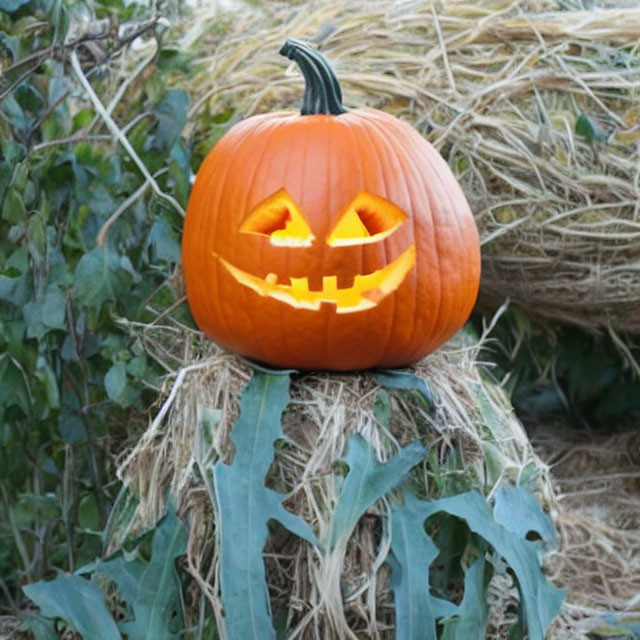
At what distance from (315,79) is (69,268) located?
0.57 metres

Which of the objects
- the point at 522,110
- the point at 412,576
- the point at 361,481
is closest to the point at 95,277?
the point at 361,481

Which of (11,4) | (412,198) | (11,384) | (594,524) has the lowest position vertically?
(594,524)

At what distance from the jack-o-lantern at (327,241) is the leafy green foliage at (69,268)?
0.28m

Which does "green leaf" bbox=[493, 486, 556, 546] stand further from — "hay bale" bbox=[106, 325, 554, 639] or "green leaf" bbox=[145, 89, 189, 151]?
"green leaf" bbox=[145, 89, 189, 151]

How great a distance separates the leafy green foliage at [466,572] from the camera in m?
1.38

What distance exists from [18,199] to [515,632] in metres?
1.06

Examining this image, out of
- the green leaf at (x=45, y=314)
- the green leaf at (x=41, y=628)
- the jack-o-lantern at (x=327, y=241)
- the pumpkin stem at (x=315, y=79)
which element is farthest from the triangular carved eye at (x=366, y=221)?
the green leaf at (x=41, y=628)

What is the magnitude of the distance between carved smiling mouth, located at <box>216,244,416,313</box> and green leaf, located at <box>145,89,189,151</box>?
50 centimetres

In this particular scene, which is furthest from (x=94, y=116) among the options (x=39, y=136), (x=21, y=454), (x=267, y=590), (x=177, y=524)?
(x=267, y=590)

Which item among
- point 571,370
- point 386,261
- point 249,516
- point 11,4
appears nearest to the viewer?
point 249,516

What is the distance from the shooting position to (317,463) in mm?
1433

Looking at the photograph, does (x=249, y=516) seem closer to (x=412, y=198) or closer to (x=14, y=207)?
(x=412, y=198)

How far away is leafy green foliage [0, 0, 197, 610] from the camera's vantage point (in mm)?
1706

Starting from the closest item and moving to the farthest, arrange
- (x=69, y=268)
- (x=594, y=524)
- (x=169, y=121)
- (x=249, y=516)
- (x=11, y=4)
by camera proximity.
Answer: (x=249, y=516) → (x=11, y=4) → (x=69, y=268) → (x=169, y=121) → (x=594, y=524)
